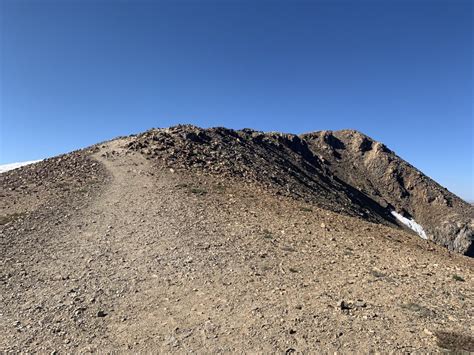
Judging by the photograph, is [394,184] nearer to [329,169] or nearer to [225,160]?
[329,169]

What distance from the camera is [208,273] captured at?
46.7 ft

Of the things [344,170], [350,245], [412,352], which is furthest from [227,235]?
[344,170]

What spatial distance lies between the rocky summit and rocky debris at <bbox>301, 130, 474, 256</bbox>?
172 feet

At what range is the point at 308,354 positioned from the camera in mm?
9148

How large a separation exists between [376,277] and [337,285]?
1975mm

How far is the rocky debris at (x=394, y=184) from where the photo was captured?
71500 mm

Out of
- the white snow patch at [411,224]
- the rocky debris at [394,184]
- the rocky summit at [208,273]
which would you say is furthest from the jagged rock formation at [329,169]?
the rocky summit at [208,273]

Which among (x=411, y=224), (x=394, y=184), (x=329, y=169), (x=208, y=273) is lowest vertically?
(x=208, y=273)

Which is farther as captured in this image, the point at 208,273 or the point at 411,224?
the point at 411,224

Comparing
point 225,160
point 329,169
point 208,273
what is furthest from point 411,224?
point 208,273

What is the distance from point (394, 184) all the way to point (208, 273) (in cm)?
7895

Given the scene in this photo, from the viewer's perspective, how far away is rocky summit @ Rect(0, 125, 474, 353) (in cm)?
1004

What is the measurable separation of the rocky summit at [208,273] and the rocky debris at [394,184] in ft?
172

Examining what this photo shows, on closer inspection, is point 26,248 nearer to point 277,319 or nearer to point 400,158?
point 277,319
